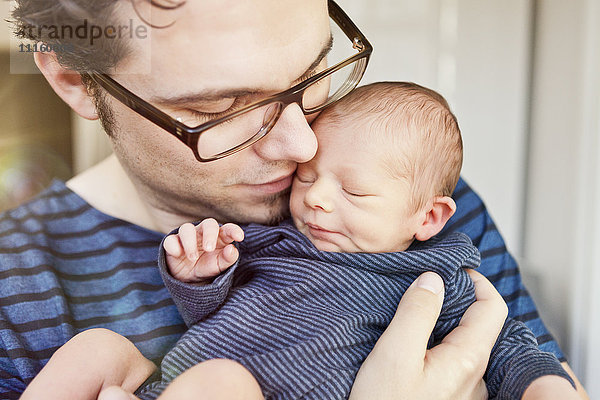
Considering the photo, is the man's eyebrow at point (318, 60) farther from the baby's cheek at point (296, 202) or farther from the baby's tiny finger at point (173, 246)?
the baby's tiny finger at point (173, 246)

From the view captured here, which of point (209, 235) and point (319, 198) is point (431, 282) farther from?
point (209, 235)

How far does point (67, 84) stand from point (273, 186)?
406 mm

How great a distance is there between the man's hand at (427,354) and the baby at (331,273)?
36mm

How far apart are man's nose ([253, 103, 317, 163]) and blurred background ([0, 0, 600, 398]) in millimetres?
507

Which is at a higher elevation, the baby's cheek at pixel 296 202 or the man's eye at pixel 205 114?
the man's eye at pixel 205 114

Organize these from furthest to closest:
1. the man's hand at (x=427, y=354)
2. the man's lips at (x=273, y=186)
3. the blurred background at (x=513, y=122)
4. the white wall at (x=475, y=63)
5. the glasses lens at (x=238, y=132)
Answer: the white wall at (x=475, y=63) → the blurred background at (x=513, y=122) → the man's lips at (x=273, y=186) → the glasses lens at (x=238, y=132) → the man's hand at (x=427, y=354)

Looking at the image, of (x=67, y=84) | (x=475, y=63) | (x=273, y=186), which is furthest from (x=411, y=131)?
(x=475, y=63)

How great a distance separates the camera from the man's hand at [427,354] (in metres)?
0.84

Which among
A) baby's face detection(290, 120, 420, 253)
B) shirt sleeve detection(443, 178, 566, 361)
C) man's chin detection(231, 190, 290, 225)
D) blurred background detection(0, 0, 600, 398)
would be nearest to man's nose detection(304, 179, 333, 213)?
baby's face detection(290, 120, 420, 253)

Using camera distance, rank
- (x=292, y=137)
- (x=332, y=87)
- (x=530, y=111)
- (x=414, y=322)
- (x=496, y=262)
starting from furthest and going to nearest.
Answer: (x=530, y=111) < (x=496, y=262) < (x=332, y=87) < (x=292, y=137) < (x=414, y=322)

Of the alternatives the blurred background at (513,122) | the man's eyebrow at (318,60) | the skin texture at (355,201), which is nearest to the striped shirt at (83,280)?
the blurred background at (513,122)

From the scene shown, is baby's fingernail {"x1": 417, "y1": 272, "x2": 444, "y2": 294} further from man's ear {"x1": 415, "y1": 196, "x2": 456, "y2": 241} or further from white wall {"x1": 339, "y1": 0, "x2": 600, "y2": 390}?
white wall {"x1": 339, "y1": 0, "x2": 600, "y2": 390}

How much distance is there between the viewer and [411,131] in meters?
1.00

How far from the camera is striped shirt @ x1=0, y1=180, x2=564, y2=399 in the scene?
40.4 inches
